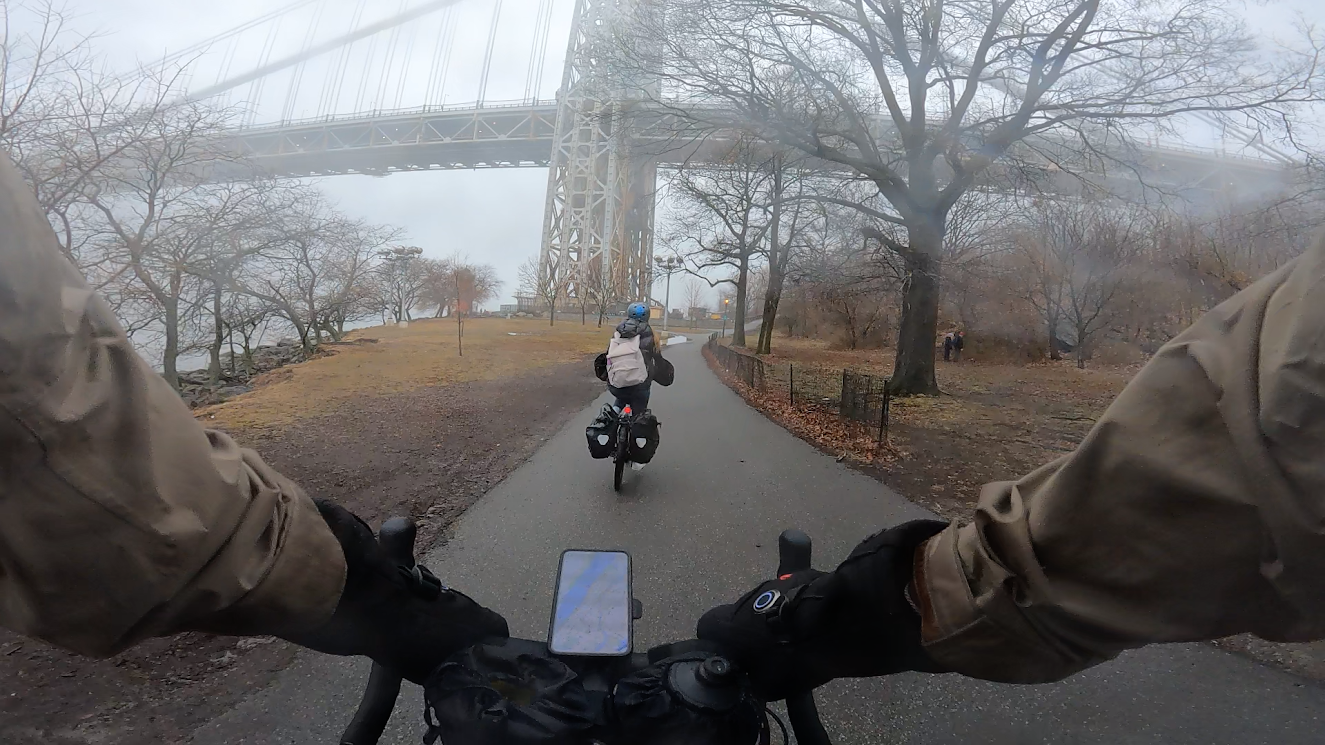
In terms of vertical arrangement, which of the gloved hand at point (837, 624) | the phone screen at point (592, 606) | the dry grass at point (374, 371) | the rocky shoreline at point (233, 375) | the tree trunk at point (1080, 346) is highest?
the tree trunk at point (1080, 346)

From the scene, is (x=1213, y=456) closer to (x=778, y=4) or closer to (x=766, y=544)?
(x=766, y=544)

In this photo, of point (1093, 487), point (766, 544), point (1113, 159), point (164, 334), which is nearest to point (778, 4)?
point (1113, 159)

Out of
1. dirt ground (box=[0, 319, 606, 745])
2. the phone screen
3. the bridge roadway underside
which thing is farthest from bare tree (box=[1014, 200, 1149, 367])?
the bridge roadway underside

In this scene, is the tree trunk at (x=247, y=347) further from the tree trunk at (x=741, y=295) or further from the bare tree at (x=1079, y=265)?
the bare tree at (x=1079, y=265)

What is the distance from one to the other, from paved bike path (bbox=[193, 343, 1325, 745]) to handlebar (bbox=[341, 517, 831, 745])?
0.78m

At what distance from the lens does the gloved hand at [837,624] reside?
4.55 ft

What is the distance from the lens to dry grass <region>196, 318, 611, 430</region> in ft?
33.9

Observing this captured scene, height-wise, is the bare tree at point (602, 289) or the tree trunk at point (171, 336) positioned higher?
the bare tree at point (602, 289)

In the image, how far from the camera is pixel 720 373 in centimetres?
2141

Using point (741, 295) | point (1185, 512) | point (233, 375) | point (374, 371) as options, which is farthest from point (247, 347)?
point (1185, 512)

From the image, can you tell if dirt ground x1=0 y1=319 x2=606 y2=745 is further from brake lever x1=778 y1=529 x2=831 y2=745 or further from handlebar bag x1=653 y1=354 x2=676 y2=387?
brake lever x1=778 y1=529 x2=831 y2=745

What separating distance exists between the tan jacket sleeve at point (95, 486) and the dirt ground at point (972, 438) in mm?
3263

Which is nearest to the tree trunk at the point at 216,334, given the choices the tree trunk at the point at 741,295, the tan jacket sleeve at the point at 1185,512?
Answer: the tan jacket sleeve at the point at 1185,512

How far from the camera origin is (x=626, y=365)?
676cm
